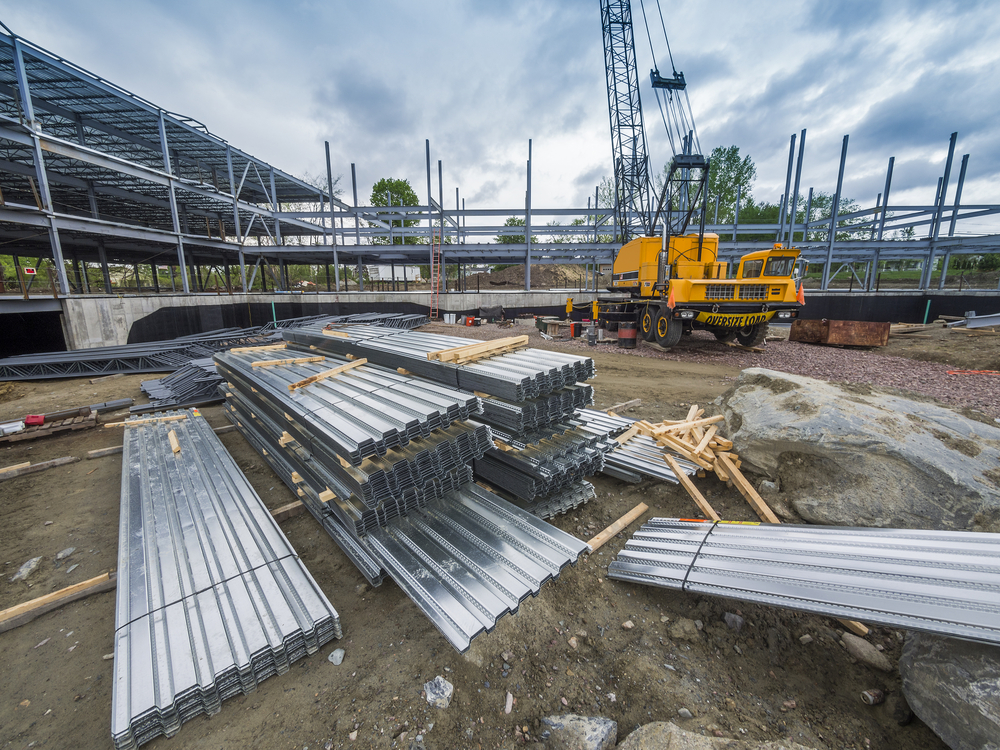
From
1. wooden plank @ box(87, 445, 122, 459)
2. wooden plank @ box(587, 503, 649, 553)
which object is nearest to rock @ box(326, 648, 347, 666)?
wooden plank @ box(587, 503, 649, 553)

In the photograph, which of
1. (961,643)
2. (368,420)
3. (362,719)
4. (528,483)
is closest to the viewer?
(961,643)

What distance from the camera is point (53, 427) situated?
659 cm

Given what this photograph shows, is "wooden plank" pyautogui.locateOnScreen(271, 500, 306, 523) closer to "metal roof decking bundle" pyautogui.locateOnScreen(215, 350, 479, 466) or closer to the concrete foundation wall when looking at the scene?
"metal roof decking bundle" pyautogui.locateOnScreen(215, 350, 479, 466)

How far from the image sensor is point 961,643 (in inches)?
78.4

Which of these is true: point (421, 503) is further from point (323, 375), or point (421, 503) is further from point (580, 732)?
point (323, 375)

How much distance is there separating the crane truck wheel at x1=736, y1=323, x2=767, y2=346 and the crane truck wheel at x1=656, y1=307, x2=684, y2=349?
7.31 feet

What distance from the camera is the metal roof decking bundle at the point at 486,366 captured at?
3782 millimetres

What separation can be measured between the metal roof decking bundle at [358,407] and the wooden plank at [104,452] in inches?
97.9

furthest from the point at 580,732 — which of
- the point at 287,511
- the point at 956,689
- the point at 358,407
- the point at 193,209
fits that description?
the point at 193,209

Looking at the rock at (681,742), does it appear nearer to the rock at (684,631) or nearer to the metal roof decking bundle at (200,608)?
the rock at (684,631)

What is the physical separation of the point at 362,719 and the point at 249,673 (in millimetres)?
799

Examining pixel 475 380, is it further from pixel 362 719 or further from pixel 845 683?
pixel 845 683

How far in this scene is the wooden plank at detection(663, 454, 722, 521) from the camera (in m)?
4.08

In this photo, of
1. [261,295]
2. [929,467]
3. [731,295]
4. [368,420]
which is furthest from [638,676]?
[261,295]
